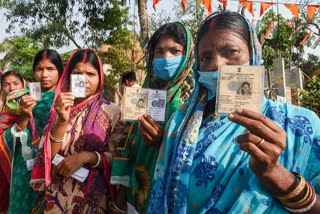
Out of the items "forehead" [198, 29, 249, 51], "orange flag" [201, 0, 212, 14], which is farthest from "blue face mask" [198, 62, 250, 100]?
"orange flag" [201, 0, 212, 14]

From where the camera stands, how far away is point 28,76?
22.0m

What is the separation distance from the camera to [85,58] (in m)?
2.43

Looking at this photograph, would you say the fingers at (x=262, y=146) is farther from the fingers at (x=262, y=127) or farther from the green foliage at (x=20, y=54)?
the green foliage at (x=20, y=54)

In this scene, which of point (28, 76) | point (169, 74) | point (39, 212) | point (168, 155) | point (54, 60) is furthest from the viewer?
point (28, 76)

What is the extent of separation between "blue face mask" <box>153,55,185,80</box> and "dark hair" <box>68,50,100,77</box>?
578 mm

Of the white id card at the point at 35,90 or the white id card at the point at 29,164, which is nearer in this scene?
the white id card at the point at 35,90

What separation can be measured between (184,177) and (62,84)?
1594mm

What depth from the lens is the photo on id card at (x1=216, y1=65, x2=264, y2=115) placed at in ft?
3.63

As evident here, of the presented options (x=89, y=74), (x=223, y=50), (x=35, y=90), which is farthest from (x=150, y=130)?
(x=35, y=90)

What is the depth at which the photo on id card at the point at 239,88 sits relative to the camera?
3.63 feet

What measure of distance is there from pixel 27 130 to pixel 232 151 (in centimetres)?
224

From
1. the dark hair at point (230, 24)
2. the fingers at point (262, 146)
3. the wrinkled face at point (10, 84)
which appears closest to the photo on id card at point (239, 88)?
the fingers at point (262, 146)

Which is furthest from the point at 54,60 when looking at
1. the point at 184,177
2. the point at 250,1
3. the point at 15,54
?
the point at 15,54

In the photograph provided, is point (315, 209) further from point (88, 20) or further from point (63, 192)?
point (88, 20)
